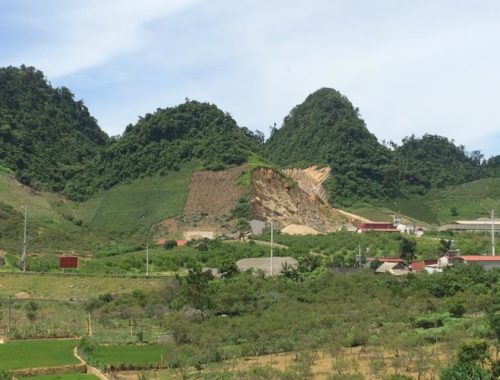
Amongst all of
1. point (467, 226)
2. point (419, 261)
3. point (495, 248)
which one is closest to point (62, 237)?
point (419, 261)

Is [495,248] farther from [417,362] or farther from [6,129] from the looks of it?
[6,129]

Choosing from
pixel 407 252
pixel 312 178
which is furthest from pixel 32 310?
pixel 312 178

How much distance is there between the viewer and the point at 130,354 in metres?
33.2

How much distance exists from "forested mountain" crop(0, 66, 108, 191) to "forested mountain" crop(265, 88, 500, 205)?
94.0ft

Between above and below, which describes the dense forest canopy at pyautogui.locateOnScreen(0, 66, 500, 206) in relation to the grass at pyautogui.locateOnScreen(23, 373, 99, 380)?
above

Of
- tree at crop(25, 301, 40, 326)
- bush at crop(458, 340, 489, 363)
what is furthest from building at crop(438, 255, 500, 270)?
bush at crop(458, 340, 489, 363)

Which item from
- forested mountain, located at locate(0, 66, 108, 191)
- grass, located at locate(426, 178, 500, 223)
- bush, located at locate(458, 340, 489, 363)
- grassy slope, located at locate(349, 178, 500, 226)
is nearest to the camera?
bush, located at locate(458, 340, 489, 363)

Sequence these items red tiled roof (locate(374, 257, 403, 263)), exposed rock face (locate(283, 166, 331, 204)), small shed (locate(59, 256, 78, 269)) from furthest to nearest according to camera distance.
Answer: exposed rock face (locate(283, 166, 331, 204)) < red tiled roof (locate(374, 257, 403, 263)) < small shed (locate(59, 256, 78, 269))

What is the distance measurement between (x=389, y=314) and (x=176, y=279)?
47.0 feet

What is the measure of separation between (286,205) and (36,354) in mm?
55462

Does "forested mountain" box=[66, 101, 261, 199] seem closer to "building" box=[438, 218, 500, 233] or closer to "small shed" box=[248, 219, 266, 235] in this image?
"small shed" box=[248, 219, 266, 235]

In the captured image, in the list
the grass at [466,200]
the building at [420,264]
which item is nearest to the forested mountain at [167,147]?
the grass at [466,200]

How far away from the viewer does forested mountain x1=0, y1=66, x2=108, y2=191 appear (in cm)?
9538

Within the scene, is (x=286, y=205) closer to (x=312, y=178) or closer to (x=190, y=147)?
(x=190, y=147)
